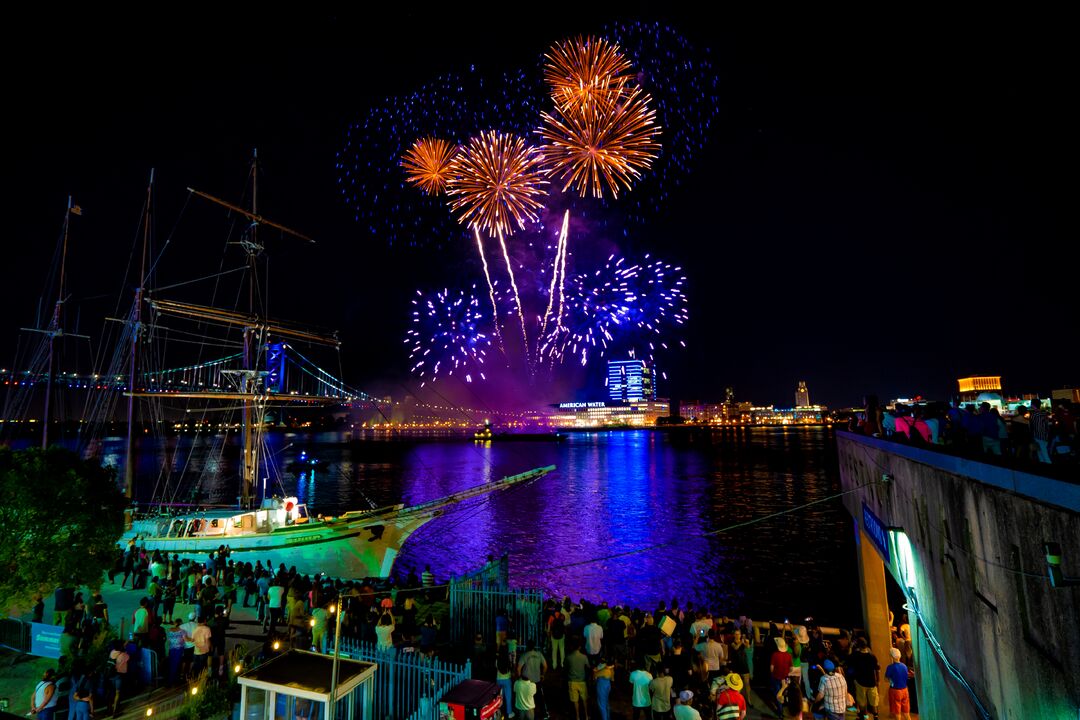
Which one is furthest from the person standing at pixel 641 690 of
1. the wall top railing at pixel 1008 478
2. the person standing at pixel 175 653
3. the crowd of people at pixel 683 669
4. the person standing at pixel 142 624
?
the person standing at pixel 142 624

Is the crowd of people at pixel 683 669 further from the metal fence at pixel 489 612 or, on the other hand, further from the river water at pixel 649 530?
the river water at pixel 649 530

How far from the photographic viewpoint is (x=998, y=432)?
29.6 feet

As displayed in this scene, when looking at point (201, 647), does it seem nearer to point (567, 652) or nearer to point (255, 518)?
point (567, 652)

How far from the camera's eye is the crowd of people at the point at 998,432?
22.5 ft

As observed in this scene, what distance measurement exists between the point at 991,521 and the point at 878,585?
1214 centimetres

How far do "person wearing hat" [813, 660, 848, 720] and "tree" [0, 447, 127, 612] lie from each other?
16.3 m

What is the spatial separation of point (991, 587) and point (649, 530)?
116 feet

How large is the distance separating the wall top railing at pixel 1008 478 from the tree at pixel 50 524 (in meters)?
18.0

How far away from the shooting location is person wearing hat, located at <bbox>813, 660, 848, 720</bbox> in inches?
350

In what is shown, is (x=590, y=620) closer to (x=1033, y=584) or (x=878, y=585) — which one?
(x=1033, y=584)

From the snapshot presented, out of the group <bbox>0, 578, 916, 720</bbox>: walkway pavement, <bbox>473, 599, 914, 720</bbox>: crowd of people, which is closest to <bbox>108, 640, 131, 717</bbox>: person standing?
<bbox>0, 578, 916, 720</bbox>: walkway pavement

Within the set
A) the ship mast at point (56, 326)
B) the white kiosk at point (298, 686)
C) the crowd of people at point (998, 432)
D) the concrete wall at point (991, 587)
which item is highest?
the ship mast at point (56, 326)

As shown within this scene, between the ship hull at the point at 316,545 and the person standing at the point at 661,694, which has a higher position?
the person standing at the point at 661,694

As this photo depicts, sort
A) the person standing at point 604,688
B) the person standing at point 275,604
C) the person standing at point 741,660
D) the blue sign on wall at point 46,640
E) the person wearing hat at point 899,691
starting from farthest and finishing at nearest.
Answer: the person standing at point 275,604
the blue sign on wall at point 46,640
the person standing at point 741,660
the person wearing hat at point 899,691
the person standing at point 604,688
